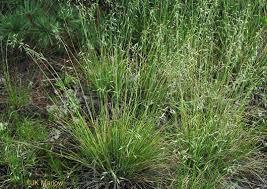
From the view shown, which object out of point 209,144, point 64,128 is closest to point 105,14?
point 64,128

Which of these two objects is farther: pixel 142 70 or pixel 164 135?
pixel 142 70

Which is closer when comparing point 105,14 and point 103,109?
point 103,109

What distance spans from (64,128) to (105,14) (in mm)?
1178

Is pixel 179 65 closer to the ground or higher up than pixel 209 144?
higher up

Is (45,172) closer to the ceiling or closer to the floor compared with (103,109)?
closer to the floor

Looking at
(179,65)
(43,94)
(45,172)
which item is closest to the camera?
(45,172)

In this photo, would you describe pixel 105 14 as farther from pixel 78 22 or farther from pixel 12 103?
pixel 12 103

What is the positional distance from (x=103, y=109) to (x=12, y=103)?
66 cm

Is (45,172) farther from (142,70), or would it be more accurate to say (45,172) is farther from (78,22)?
(78,22)

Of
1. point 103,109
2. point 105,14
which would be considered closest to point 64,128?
point 103,109

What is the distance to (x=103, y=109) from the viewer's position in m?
3.10

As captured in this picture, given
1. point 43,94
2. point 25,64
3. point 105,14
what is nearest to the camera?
point 43,94

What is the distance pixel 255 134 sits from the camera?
335cm

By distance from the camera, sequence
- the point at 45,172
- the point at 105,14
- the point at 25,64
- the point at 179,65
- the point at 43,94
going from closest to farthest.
→ the point at 45,172 < the point at 179,65 < the point at 43,94 < the point at 25,64 < the point at 105,14
